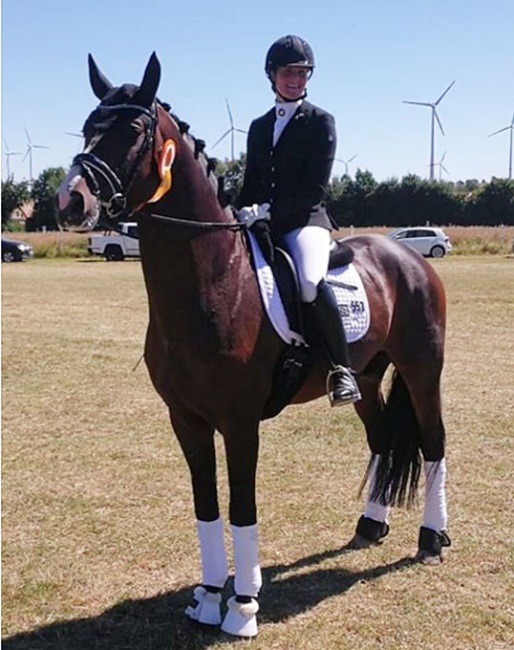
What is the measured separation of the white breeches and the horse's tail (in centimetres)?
137

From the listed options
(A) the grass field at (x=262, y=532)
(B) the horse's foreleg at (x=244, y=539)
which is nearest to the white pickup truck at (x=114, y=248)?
(A) the grass field at (x=262, y=532)

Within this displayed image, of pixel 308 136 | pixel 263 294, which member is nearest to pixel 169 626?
pixel 263 294

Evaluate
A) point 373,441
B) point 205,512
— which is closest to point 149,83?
point 205,512

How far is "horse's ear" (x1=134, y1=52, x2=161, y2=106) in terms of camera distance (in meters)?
3.19

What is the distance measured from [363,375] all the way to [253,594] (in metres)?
1.80

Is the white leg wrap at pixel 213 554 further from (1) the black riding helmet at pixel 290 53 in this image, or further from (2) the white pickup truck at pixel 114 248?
(2) the white pickup truck at pixel 114 248

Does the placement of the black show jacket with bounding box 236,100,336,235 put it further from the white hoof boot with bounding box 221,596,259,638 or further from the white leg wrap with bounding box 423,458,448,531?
the white hoof boot with bounding box 221,596,259,638

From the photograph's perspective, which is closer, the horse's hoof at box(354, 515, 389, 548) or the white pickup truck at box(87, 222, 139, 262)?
the horse's hoof at box(354, 515, 389, 548)

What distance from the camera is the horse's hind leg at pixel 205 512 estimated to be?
3.94m

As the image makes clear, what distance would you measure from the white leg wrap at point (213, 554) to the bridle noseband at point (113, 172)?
1763mm

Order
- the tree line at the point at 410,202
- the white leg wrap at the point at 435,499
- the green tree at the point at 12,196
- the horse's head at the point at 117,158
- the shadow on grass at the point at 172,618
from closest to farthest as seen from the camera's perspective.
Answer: the horse's head at the point at 117,158 < the shadow on grass at the point at 172,618 < the white leg wrap at the point at 435,499 < the green tree at the point at 12,196 < the tree line at the point at 410,202

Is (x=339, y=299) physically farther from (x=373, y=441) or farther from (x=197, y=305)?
(x=373, y=441)

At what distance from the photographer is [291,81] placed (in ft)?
13.0

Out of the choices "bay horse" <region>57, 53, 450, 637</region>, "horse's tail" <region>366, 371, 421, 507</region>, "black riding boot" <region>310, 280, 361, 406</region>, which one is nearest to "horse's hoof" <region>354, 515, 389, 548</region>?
"horse's tail" <region>366, 371, 421, 507</region>
